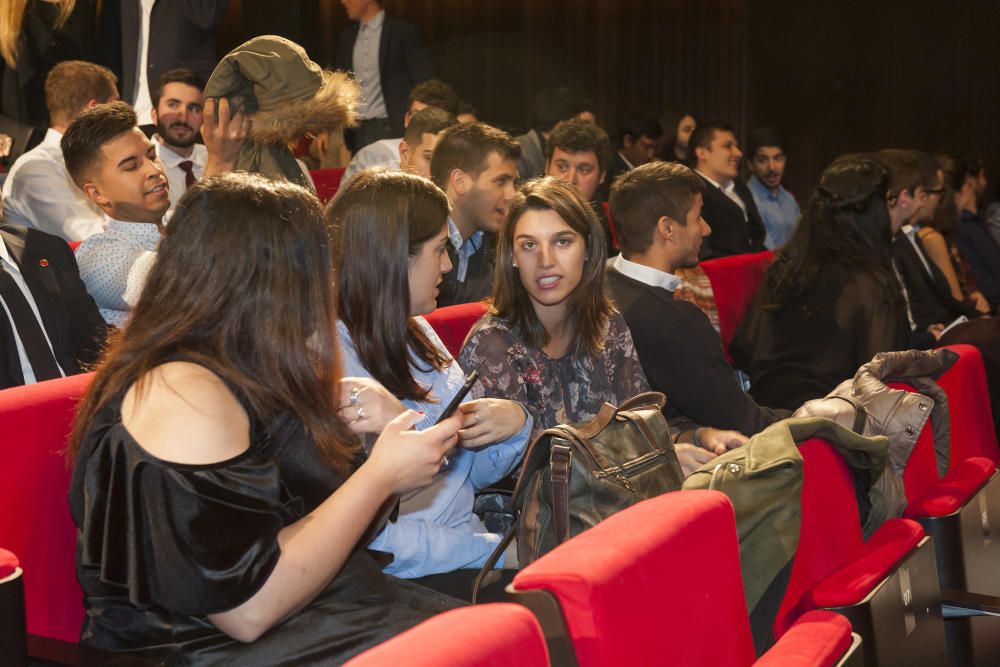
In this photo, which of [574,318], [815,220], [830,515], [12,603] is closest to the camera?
[12,603]

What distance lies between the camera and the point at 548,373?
103 inches

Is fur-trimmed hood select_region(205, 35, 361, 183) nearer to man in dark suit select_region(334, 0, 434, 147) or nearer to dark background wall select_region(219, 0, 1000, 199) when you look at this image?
man in dark suit select_region(334, 0, 434, 147)

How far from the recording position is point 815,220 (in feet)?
12.3

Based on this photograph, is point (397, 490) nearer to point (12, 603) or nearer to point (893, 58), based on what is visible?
point (12, 603)

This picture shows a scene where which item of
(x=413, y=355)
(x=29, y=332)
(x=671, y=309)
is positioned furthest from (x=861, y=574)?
(x=29, y=332)

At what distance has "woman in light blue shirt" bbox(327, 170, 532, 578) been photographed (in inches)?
82.0

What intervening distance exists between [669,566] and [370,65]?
549 centimetres

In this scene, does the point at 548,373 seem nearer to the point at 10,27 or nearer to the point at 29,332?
the point at 29,332

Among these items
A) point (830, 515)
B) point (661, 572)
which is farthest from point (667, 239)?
point (661, 572)

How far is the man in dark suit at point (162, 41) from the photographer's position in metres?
4.79

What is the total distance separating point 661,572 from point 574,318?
150cm

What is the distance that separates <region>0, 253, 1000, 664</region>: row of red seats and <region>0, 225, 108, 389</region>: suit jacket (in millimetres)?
753

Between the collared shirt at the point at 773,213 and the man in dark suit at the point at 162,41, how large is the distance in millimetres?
3249

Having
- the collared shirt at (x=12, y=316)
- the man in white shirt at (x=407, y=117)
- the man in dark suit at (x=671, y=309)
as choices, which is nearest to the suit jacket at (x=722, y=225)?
the man in white shirt at (x=407, y=117)
